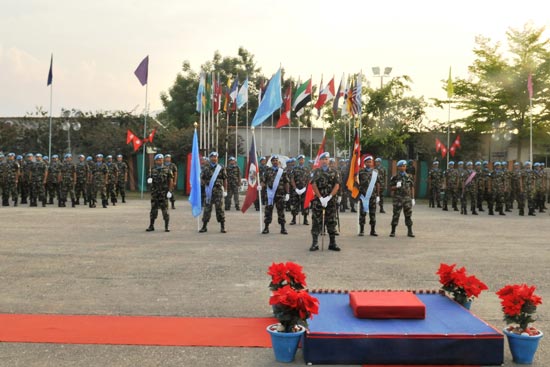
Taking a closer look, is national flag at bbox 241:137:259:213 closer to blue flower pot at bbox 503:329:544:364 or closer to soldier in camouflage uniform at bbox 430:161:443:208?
blue flower pot at bbox 503:329:544:364

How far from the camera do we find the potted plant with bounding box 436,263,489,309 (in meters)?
6.63

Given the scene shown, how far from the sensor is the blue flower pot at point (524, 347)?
5.37m

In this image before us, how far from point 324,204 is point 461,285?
5541 mm

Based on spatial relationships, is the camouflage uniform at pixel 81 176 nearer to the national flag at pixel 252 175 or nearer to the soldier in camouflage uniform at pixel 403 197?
the national flag at pixel 252 175

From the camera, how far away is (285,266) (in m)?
6.35

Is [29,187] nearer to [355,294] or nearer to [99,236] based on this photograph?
[99,236]

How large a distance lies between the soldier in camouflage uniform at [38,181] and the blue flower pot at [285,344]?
797 inches

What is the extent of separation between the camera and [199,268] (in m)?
9.95

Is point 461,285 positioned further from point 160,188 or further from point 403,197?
point 160,188

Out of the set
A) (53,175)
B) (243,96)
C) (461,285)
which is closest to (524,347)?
(461,285)

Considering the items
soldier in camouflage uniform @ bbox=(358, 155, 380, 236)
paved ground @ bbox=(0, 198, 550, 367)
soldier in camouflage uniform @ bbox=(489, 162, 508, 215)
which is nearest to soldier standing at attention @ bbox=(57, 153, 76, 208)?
paved ground @ bbox=(0, 198, 550, 367)

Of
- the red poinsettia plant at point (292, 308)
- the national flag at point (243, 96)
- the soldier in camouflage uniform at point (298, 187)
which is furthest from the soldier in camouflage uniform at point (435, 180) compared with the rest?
the red poinsettia plant at point (292, 308)

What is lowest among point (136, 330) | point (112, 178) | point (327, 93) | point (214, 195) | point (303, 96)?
point (136, 330)

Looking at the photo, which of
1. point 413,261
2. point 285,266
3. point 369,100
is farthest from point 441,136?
point 285,266
